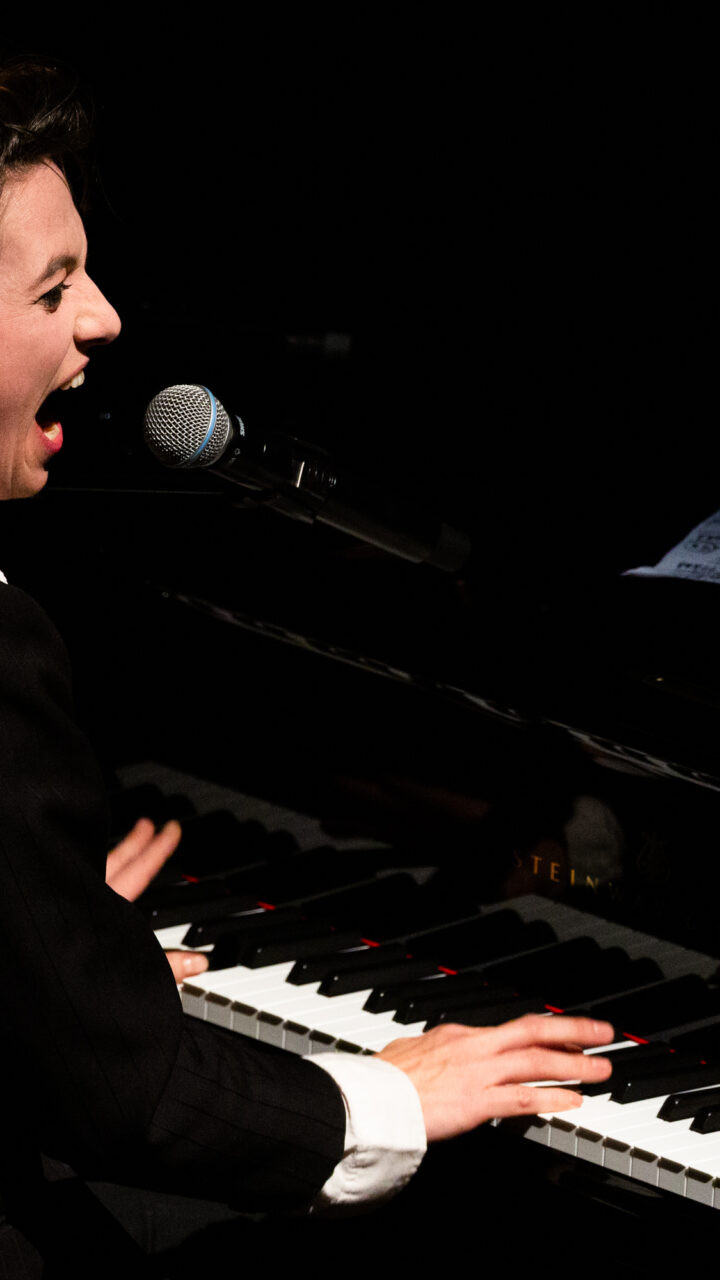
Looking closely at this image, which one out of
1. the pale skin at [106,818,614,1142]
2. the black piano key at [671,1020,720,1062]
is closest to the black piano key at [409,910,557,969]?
the black piano key at [671,1020,720,1062]

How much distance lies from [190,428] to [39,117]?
13.4 inches

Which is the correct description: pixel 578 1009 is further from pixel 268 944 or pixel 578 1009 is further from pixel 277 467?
pixel 277 467

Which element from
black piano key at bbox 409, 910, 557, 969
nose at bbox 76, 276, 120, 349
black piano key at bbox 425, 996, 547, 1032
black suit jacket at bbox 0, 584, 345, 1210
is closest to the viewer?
black suit jacket at bbox 0, 584, 345, 1210

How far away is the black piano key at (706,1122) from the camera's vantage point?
5.29 ft

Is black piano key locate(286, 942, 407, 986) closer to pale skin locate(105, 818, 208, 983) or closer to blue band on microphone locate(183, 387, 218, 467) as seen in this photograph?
pale skin locate(105, 818, 208, 983)

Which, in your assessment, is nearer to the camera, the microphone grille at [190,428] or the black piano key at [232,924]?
the microphone grille at [190,428]

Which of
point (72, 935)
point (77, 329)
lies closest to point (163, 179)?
point (77, 329)

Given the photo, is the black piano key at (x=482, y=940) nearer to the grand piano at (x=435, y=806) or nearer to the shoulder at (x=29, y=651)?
the grand piano at (x=435, y=806)

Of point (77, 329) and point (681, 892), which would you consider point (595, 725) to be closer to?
point (681, 892)

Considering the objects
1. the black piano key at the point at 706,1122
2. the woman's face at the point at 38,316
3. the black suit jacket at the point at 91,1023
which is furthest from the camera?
the black piano key at the point at 706,1122

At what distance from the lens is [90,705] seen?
8.00ft

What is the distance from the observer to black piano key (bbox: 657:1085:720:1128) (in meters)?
1.63

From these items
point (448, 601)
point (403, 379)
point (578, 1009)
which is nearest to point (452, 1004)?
point (578, 1009)

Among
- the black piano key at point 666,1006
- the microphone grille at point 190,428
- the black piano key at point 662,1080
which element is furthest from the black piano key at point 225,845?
the microphone grille at point 190,428
